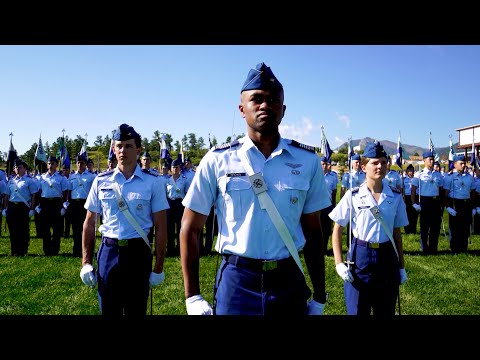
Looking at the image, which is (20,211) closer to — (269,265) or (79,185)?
(79,185)

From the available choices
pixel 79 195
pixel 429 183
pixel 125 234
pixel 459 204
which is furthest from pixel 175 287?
pixel 459 204

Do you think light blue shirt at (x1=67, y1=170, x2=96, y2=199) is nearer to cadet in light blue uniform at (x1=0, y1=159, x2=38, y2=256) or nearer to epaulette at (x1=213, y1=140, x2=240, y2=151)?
cadet in light blue uniform at (x1=0, y1=159, x2=38, y2=256)

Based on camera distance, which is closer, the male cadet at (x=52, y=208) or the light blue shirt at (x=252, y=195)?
the light blue shirt at (x=252, y=195)

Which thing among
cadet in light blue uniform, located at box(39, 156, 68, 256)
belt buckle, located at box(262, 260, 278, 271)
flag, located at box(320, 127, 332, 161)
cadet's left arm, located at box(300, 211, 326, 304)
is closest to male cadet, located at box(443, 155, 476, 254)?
flag, located at box(320, 127, 332, 161)

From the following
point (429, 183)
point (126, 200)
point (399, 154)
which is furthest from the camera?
point (399, 154)

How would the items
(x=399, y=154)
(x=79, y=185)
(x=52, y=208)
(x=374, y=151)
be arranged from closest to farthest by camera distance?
(x=374, y=151) → (x=52, y=208) → (x=79, y=185) → (x=399, y=154)

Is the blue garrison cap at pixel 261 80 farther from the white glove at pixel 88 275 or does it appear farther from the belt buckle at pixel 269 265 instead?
the white glove at pixel 88 275

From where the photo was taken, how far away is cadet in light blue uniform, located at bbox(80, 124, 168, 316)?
4051 mm

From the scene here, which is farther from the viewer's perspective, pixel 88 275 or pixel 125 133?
pixel 125 133

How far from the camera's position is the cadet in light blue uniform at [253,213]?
251 cm

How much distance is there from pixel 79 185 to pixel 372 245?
10.00 metres

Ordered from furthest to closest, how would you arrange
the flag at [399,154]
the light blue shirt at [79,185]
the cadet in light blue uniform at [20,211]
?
the flag at [399,154]
the light blue shirt at [79,185]
the cadet in light blue uniform at [20,211]

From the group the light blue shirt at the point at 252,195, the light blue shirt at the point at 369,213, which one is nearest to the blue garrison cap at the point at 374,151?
the light blue shirt at the point at 369,213

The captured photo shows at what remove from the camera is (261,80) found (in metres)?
2.56
